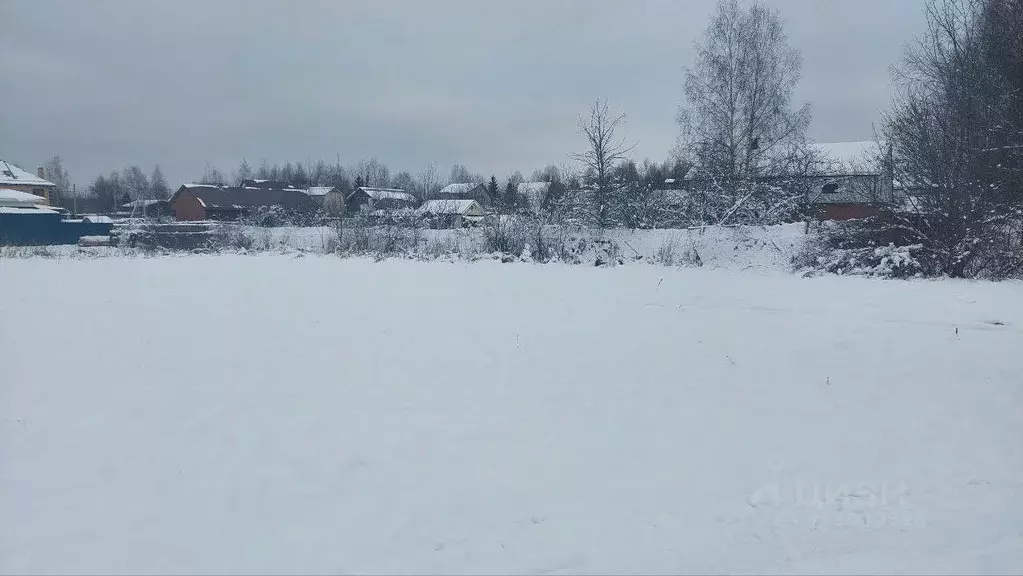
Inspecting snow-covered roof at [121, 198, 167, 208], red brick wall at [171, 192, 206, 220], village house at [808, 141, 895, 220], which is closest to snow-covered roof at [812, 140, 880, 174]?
village house at [808, 141, 895, 220]

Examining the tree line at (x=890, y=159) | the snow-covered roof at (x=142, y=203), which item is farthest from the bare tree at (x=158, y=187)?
the tree line at (x=890, y=159)

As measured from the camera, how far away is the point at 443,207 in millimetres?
21875

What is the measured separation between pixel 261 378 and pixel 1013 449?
251 inches

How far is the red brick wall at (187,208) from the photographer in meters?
51.8

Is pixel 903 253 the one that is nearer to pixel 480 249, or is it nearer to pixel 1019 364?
pixel 1019 364

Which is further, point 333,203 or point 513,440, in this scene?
point 333,203

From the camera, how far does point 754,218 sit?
21766 millimetres

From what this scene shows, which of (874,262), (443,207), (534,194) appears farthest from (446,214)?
(874,262)

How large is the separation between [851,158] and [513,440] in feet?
72.0

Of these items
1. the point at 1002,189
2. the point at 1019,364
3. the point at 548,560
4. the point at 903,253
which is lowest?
the point at 548,560

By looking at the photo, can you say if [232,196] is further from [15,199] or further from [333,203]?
[333,203]

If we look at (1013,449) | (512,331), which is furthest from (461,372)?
(1013,449)

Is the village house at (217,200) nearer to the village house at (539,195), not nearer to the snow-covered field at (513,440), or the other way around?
the village house at (539,195)

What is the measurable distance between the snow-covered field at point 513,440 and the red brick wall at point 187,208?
1878 inches
